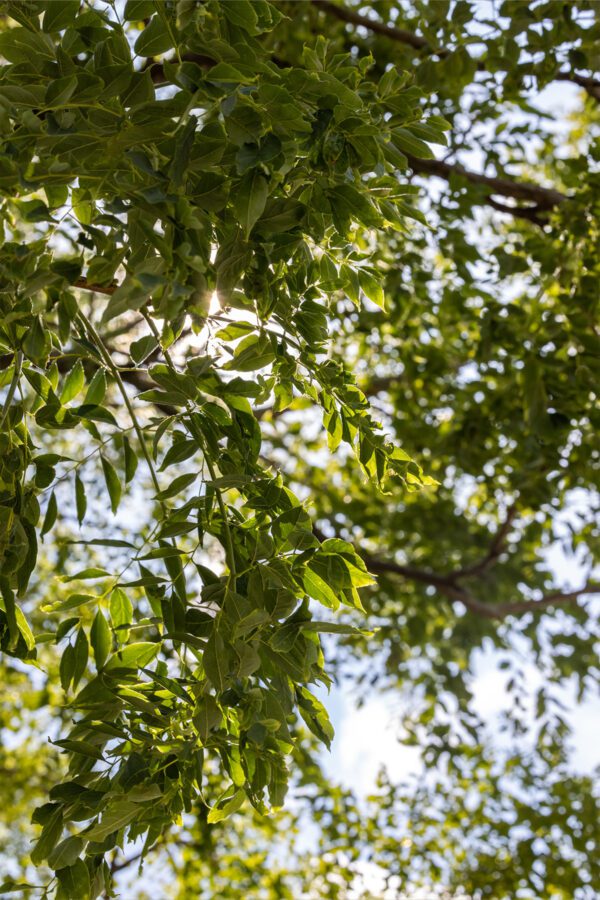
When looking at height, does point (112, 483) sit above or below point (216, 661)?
above

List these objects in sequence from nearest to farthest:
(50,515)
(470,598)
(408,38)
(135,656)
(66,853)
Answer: (66,853), (135,656), (50,515), (408,38), (470,598)

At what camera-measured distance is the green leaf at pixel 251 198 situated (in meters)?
1.03

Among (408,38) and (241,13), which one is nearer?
(241,13)

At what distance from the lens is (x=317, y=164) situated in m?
1.13

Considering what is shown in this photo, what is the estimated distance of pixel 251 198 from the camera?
3.41ft

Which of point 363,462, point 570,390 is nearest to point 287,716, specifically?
point 363,462

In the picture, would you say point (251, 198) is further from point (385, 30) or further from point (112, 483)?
point (385, 30)

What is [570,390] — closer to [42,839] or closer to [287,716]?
[287,716]

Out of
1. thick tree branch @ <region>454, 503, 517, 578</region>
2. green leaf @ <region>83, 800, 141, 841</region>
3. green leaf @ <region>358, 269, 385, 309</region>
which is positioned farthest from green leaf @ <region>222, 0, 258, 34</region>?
thick tree branch @ <region>454, 503, 517, 578</region>

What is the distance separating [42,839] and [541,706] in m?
3.77

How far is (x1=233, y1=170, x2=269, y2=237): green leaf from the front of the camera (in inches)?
40.7

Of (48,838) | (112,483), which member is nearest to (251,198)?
(112,483)

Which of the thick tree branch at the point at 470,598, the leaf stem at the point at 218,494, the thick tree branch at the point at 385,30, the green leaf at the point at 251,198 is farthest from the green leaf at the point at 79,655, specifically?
the thick tree branch at the point at 470,598

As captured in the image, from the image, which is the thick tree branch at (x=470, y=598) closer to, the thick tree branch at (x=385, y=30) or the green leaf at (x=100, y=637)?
the thick tree branch at (x=385, y=30)
